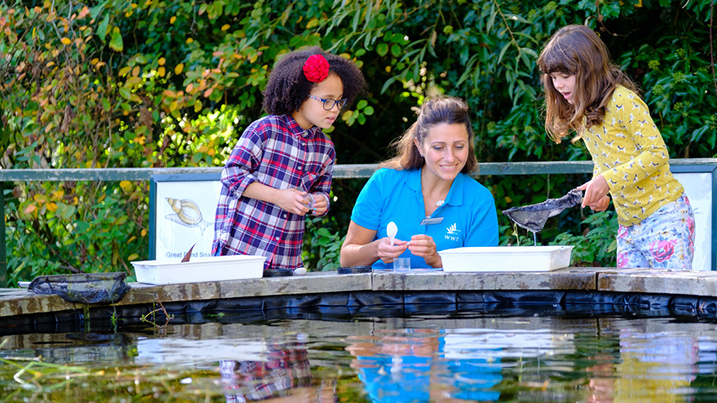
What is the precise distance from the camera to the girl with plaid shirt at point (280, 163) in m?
3.59

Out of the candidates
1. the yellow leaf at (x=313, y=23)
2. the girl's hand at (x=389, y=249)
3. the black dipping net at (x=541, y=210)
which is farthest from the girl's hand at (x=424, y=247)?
the yellow leaf at (x=313, y=23)

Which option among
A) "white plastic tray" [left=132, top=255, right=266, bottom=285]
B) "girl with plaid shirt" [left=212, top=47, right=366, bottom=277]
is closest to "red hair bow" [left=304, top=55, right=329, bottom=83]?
"girl with plaid shirt" [left=212, top=47, right=366, bottom=277]

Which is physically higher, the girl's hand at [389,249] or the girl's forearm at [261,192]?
the girl's forearm at [261,192]

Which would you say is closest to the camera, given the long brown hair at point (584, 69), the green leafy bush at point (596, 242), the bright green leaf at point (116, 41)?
the long brown hair at point (584, 69)

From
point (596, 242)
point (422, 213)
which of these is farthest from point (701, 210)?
point (422, 213)

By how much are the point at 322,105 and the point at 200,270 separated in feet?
3.10

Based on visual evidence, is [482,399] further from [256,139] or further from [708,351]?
[256,139]

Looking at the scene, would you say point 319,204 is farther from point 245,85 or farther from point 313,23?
point 245,85

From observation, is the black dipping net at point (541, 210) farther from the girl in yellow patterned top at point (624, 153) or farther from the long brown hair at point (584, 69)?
the long brown hair at point (584, 69)

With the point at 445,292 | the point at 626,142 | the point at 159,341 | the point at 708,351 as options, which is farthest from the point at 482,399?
the point at 626,142

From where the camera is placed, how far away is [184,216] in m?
4.75

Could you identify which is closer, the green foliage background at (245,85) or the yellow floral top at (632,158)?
the yellow floral top at (632,158)

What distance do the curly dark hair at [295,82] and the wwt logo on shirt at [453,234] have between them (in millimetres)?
767

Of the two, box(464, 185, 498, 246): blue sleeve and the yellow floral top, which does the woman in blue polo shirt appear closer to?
box(464, 185, 498, 246): blue sleeve
